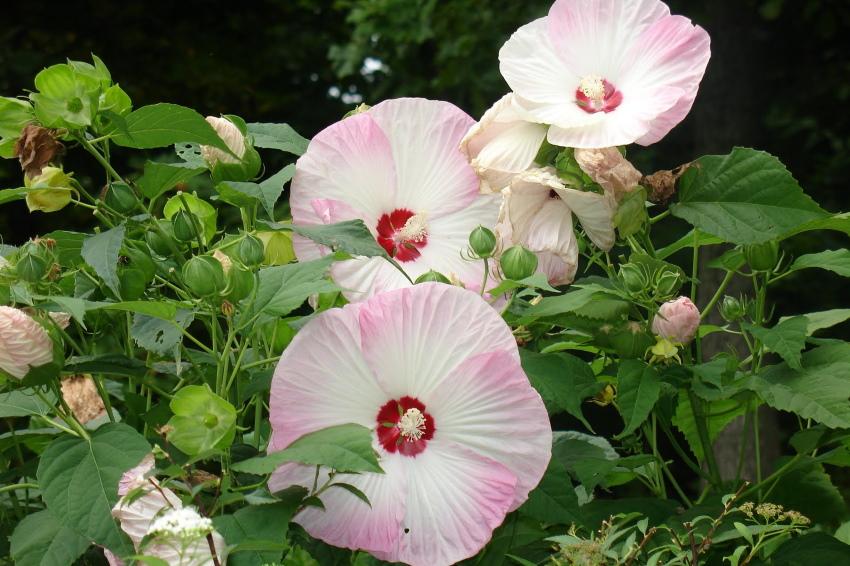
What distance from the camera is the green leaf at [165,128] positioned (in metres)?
0.89

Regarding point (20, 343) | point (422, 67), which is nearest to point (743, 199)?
point (20, 343)

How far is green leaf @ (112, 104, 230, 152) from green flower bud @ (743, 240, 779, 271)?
43 centimetres

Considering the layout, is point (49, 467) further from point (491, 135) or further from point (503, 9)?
point (503, 9)

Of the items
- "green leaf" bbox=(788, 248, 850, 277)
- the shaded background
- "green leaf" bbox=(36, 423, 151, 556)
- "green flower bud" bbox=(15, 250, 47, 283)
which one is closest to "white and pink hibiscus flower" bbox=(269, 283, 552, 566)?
"green leaf" bbox=(36, 423, 151, 556)

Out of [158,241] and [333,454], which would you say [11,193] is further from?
[333,454]

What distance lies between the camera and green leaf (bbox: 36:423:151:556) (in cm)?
78

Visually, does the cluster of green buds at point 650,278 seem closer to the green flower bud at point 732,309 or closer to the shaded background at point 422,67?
the green flower bud at point 732,309

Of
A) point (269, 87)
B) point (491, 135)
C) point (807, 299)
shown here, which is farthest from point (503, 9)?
point (491, 135)

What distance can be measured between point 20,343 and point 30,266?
9 centimetres

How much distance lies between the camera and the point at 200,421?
0.79m

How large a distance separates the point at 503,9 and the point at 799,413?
14.4ft

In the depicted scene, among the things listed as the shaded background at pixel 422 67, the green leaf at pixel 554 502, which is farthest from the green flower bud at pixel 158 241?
the shaded background at pixel 422 67

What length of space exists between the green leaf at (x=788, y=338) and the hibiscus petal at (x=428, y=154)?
269 mm

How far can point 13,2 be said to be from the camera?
17.8ft
